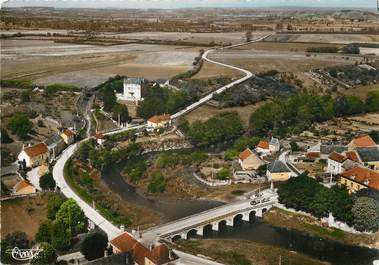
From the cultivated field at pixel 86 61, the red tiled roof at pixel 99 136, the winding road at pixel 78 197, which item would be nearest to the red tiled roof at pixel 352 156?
the winding road at pixel 78 197

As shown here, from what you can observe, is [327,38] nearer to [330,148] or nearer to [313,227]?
[330,148]

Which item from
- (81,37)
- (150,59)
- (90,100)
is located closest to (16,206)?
(90,100)

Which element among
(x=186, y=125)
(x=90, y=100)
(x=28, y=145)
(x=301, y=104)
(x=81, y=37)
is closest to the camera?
(x=28, y=145)

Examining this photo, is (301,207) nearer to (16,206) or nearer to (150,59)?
(16,206)

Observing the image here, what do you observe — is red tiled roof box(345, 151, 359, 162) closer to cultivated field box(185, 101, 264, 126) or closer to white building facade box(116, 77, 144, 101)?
cultivated field box(185, 101, 264, 126)

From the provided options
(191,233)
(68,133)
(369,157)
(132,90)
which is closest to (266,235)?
(191,233)
